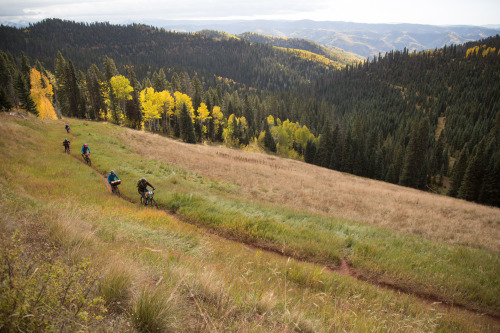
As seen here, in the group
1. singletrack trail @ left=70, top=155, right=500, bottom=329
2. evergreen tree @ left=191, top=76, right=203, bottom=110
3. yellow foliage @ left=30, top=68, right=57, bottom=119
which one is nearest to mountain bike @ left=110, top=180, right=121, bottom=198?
singletrack trail @ left=70, top=155, right=500, bottom=329

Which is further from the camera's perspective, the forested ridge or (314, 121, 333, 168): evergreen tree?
(314, 121, 333, 168): evergreen tree

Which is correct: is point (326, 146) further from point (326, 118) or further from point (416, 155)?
point (416, 155)

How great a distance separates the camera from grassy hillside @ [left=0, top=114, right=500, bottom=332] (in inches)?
109

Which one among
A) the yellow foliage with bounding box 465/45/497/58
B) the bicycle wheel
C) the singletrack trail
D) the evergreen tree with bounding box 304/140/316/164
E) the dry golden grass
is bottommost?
the evergreen tree with bounding box 304/140/316/164

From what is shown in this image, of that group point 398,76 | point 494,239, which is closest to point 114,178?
point 494,239

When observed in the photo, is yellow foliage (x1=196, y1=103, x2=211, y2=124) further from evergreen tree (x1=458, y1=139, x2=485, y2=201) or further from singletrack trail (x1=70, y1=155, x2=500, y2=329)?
evergreen tree (x1=458, y1=139, x2=485, y2=201)

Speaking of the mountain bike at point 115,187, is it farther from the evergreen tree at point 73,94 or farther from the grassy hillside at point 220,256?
the evergreen tree at point 73,94

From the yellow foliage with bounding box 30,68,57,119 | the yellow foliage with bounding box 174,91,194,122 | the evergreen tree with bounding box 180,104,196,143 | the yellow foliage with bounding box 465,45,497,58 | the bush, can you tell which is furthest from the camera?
the yellow foliage with bounding box 465,45,497,58

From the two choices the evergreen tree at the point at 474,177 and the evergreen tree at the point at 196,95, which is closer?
the evergreen tree at the point at 474,177

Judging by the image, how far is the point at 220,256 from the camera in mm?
6750

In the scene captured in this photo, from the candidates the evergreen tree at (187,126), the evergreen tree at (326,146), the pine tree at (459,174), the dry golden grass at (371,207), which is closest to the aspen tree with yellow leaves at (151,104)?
the evergreen tree at (187,126)

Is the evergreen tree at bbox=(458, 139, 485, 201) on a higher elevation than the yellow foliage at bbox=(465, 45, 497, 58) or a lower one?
lower

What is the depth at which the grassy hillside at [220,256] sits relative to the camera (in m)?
2.77

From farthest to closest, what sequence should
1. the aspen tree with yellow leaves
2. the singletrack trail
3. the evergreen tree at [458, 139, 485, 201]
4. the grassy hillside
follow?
the evergreen tree at [458, 139, 485, 201] < the aspen tree with yellow leaves < the singletrack trail < the grassy hillside
